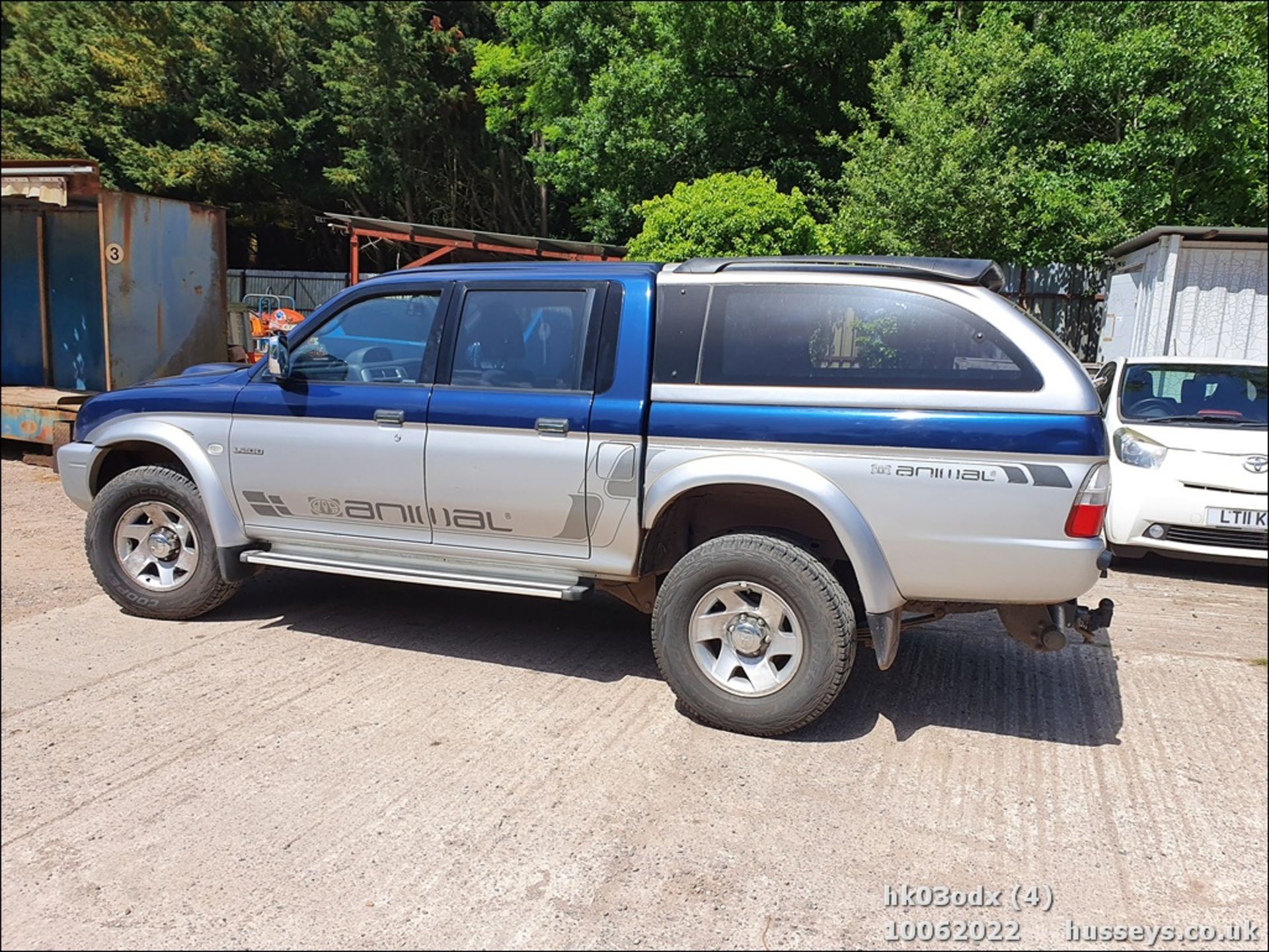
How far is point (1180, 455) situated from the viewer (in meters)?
5.88

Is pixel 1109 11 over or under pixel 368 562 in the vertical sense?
over

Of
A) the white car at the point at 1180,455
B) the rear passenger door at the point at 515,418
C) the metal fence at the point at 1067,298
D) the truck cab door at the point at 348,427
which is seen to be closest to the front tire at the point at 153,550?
the truck cab door at the point at 348,427

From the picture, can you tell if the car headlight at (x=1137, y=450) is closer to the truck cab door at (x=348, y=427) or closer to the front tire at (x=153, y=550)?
the truck cab door at (x=348, y=427)

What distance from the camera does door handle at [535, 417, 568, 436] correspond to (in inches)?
177

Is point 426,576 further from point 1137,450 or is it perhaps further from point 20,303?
point 20,303

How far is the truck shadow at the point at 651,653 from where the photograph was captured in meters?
4.52

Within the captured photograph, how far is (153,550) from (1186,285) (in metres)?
9.38

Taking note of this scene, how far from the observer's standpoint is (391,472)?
4.86 meters

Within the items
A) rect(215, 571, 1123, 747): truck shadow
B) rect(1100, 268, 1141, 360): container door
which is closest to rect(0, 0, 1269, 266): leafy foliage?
rect(1100, 268, 1141, 360): container door

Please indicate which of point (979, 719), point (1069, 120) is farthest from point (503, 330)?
point (1069, 120)

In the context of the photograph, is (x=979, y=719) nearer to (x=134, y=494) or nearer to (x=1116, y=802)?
(x=1116, y=802)

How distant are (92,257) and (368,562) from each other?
736 centimetres

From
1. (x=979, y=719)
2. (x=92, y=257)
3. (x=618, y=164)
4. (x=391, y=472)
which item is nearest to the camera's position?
(x=979, y=719)

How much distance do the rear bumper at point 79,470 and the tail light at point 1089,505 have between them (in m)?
5.15
